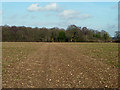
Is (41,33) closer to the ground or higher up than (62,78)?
higher up

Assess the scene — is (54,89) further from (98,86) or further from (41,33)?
(41,33)

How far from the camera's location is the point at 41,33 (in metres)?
97.9

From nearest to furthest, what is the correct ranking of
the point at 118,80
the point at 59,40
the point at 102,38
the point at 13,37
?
the point at 118,80
the point at 13,37
the point at 59,40
the point at 102,38

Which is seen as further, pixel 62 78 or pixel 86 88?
pixel 62 78

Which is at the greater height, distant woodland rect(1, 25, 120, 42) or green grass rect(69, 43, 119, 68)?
distant woodland rect(1, 25, 120, 42)

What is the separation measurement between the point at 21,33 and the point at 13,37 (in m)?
4.98

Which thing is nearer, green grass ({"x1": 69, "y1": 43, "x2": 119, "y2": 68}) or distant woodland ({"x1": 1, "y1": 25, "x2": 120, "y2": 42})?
green grass ({"x1": 69, "y1": 43, "x2": 119, "y2": 68})

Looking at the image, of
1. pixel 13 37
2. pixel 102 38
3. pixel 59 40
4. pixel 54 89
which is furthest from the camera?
pixel 102 38

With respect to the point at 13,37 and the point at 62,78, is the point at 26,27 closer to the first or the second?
the point at 13,37

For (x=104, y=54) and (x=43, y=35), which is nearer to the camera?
(x=104, y=54)

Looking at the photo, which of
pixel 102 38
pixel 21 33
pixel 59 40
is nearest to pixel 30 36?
pixel 21 33

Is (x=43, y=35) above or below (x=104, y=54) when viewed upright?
above

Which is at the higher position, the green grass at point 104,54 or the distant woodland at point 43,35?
the distant woodland at point 43,35

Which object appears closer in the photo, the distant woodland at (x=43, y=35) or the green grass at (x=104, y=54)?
the green grass at (x=104, y=54)
